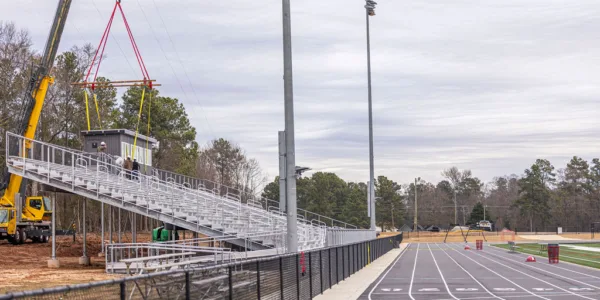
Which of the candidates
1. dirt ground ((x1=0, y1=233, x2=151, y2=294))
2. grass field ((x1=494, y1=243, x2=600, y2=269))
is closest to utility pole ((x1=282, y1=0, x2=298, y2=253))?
dirt ground ((x1=0, y1=233, x2=151, y2=294))

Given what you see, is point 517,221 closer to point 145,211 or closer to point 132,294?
point 145,211

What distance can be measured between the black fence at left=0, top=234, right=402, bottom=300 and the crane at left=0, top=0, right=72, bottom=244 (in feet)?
71.3

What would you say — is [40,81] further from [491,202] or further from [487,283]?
[491,202]

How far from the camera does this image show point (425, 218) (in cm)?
17900

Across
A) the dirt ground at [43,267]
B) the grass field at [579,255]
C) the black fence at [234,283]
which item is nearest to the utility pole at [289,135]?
the black fence at [234,283]

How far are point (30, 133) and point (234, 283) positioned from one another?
111ft

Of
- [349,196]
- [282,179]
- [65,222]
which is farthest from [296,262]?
[349,196]

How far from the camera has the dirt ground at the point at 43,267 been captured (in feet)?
89.8

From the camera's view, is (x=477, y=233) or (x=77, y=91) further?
(x=477, y=233)

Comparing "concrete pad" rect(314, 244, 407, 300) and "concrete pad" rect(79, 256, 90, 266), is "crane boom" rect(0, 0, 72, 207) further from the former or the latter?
"concrete pad" rect(314, 244, 407, 300)

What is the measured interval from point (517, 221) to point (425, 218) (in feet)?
67.3

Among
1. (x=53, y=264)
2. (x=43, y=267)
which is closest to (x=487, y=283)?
(x=53, y=264)

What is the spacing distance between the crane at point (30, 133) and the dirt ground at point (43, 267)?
999mm

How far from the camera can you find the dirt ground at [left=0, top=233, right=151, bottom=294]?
27.4 meters
